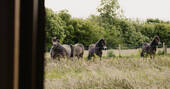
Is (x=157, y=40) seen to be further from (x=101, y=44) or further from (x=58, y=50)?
(x=58, y=50)

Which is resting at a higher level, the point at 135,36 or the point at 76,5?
the point at 76,5

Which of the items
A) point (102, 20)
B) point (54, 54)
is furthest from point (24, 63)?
point (102, 20)

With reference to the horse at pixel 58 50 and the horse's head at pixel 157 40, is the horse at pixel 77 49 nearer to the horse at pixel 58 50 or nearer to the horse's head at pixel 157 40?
the horse at pixel 58 50

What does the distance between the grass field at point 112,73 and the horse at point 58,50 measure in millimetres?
54

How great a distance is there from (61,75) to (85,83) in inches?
8.1

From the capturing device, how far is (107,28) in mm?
1399

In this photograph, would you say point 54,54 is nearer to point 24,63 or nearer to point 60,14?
point 60,14

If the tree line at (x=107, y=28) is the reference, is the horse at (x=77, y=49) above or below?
below

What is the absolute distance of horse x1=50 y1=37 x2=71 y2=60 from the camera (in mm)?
1366

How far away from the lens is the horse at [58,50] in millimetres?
1366

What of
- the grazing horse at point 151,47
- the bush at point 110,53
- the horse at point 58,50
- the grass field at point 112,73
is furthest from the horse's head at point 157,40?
the horse at point 58,50

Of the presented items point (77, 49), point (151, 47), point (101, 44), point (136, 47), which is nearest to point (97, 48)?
point (101, 44)

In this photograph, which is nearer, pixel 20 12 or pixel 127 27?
pixel 20 12

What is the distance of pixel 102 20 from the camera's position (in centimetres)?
139
